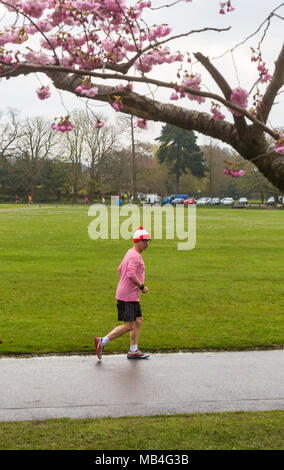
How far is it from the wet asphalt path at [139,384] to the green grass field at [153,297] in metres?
0.73

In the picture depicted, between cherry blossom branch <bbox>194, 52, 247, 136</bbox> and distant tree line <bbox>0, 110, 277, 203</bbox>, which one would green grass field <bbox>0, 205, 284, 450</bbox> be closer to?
cherry blossom branch <bbox>194, 52, 247, 136</bbox>

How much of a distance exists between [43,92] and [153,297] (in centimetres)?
711

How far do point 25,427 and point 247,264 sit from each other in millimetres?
14671

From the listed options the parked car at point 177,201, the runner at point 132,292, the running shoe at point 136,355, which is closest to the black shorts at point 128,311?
the runner at point 132,292

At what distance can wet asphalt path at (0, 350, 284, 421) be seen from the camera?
5.94m

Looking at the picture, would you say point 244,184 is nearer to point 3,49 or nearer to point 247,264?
point 247,264

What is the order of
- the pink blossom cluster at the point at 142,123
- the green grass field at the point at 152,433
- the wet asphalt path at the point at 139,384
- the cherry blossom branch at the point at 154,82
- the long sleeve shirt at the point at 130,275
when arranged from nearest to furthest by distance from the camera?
1. the cherry blossom branch at the point at 154,82
2. the green grass field at the point at 152,433
3. the wet asphalt path at the point at 139,384
4. the pink blossom cluster at the point at 142,123
5. the long sleeve shirt at the point at 130,275

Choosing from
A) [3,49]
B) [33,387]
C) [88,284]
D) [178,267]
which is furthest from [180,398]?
[178,267]

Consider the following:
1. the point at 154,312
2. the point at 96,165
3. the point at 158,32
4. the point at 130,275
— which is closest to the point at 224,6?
the point at 158,32

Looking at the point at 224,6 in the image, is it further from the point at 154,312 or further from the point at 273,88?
the point at 154,312

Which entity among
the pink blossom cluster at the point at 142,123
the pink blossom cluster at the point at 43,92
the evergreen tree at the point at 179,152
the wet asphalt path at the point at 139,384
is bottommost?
the wet asphalt path at the point at 139,384

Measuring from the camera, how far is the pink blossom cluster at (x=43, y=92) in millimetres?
6750

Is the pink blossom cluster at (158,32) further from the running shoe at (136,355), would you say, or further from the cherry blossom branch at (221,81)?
the running shoe at (136,355)

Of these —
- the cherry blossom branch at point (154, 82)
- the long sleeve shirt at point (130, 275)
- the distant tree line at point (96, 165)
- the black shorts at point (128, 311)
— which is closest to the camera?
the cherry blossom branch at point (154, 82)
